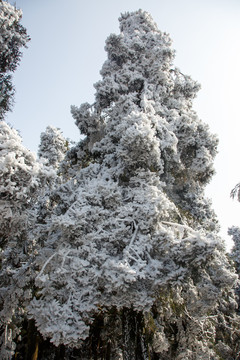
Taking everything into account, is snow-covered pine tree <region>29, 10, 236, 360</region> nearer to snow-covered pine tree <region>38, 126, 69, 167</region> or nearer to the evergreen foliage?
the evergreen foliage

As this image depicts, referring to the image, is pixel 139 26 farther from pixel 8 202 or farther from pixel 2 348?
pixel 2 348

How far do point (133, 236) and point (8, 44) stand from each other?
1002 cm

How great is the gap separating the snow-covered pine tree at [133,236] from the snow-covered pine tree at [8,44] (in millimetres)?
3377

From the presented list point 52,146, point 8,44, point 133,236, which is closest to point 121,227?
point 133,236

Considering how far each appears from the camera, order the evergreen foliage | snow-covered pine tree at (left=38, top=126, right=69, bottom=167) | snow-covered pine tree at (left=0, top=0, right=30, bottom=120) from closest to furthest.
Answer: the evergreen foliage
snow-covered pine tree at (left=0, top=0, right=30, bottom=120)
snow-covered pine tree at (left=38, top=126, right=69, bottom=167)

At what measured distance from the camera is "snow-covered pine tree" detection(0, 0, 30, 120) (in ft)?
32.5

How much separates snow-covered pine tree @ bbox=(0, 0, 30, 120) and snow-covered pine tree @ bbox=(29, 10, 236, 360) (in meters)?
3.38

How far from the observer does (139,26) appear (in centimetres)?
1488

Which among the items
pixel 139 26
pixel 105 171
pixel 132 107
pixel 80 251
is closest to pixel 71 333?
pixel 80 251

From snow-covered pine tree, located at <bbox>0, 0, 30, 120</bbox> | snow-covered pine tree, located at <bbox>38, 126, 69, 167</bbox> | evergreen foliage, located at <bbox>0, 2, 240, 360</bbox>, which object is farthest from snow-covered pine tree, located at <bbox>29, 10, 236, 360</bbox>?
snow-covered pine tree, located at <bbox>38, 126, 69, 167</bbox>

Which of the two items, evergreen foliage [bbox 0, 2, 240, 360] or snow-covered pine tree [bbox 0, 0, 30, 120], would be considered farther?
snow-covered pine tree [bbox 0, 0, 30, 120]

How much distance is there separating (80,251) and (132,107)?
21.7 feet

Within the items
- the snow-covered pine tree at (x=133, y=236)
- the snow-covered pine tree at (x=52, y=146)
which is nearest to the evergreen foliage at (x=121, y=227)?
the snow-covered pine tree at (x=133, y=236)

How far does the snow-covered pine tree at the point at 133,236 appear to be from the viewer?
20.7ft
